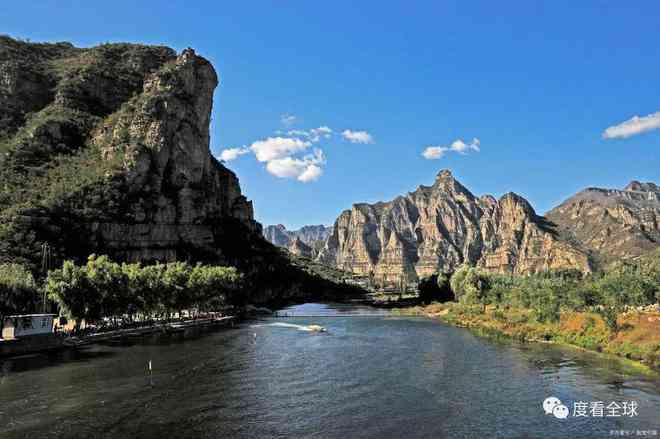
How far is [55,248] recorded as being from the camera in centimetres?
15562

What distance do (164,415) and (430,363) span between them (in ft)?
140

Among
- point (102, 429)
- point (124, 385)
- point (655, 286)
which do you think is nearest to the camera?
point (102, 429)

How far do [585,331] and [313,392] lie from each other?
208 ft

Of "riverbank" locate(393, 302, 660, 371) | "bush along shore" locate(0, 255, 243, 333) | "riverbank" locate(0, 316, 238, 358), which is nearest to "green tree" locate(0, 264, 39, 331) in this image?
"bush along shore" locate(0, 255, 243, 333)

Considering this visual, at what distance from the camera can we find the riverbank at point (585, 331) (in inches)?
3091

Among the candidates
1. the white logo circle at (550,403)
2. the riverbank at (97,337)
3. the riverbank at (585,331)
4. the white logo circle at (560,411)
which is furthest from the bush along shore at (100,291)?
the white logo circle at (560,411)

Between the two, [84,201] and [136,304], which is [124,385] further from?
[84,201]

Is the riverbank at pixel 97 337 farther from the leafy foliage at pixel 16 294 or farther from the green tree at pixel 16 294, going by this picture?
the leafy foliage at pixel 16 294

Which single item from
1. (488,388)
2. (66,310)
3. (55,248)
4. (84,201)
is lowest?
(488,388)

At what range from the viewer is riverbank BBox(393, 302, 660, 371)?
78500mm

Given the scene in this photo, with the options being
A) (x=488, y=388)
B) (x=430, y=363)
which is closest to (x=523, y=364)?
(x=430, y=363)

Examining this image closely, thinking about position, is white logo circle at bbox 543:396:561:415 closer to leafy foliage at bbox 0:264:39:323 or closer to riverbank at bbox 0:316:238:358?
riverbank at bbox 0:316:238:358

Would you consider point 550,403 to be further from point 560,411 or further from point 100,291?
point 100,291

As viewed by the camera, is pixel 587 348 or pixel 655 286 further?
pixel 655 286
